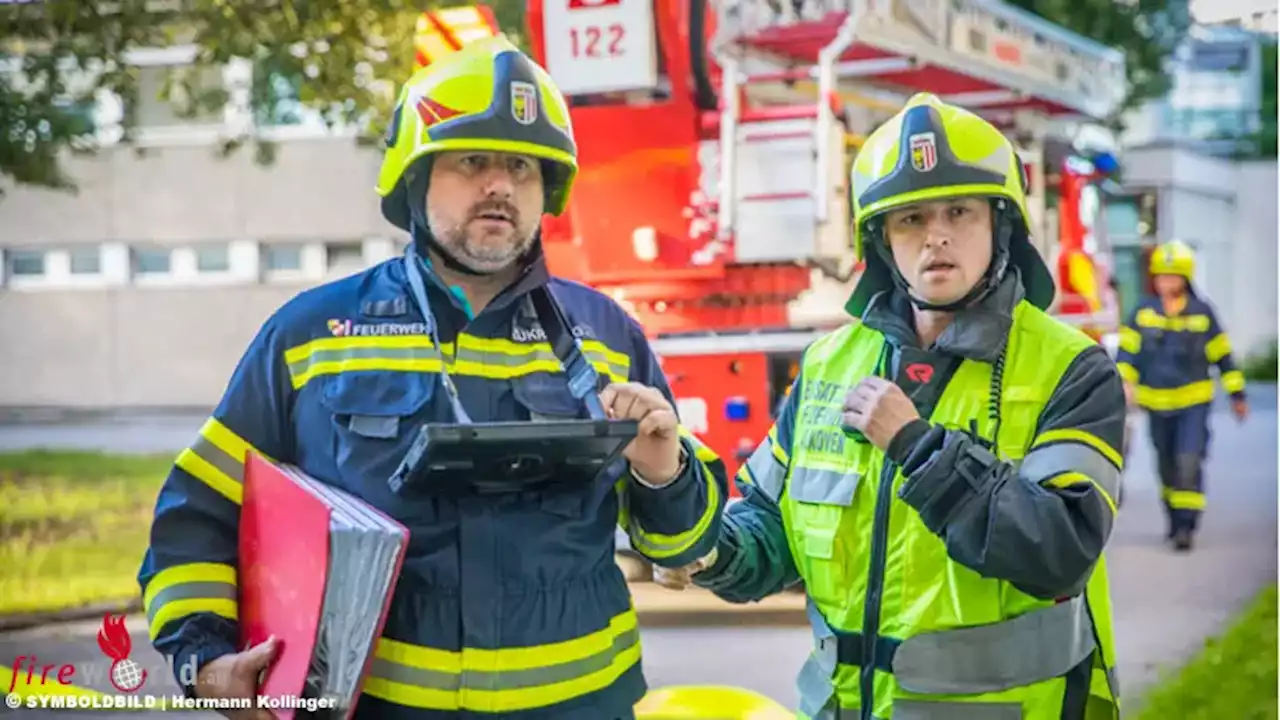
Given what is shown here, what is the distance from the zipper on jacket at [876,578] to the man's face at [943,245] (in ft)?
0.88

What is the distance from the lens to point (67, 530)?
3.15 meters

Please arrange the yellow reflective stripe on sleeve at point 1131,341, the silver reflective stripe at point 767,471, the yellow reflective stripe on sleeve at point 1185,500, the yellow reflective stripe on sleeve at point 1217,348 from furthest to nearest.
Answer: the yellow reflective stripe on sleeve at point 1131,341 < the yellow reflective stripe on sleeve at point 1185,500 < the yellow reflective stripe on sleeve at point 1217,348 < the silver reflective stripe at point 767,471

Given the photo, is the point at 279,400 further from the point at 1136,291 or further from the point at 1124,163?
the point at 1136,291

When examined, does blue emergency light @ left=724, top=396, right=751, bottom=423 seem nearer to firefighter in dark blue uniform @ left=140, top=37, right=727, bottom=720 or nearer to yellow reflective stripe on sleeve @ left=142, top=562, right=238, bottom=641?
firefighter in dark blue uniform @ left=140, top=37, right=727, bottom=720

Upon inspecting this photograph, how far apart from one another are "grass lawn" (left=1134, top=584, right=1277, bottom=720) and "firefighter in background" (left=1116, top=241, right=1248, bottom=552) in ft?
3.82

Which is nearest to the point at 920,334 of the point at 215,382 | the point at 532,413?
the point at 532,413

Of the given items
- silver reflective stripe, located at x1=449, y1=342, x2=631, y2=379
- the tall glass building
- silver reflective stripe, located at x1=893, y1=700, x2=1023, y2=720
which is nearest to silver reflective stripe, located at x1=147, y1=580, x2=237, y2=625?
silver reflective stripe, located at x1=449, y1=342, x2=631, y2=379

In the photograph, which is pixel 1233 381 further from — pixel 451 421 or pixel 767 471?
pixel 451 421

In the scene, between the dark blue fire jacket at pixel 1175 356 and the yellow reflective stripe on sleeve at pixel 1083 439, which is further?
the dark blue fire jacket at pixel 1175 356

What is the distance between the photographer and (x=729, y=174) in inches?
183

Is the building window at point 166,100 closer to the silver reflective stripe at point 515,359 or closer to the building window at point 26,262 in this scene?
the building window at point 26,262

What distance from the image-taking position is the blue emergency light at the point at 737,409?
173 inches

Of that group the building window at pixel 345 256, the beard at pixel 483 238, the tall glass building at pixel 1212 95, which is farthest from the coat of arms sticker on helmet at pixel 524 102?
the tall glass building at pixel 1212 95

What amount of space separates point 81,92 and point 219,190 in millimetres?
354
